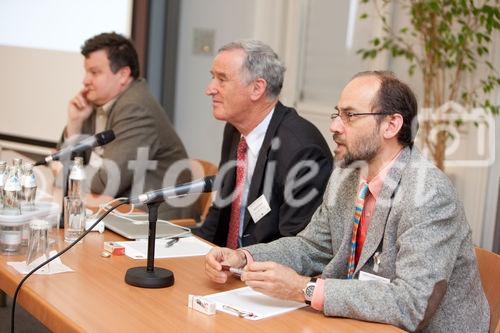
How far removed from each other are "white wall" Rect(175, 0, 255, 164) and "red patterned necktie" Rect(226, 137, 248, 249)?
2.17 meters

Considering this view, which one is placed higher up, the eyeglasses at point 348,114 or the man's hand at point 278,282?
the eyeglasses at point 348,114

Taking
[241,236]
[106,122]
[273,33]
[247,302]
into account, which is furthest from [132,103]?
[247,302]

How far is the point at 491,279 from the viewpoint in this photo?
214 centimetres

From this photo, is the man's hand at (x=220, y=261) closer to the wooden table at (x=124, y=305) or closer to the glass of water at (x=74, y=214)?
the wooden table at (x=124, y=305)

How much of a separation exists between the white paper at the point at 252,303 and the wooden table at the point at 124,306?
29mm

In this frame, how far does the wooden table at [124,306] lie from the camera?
170cm

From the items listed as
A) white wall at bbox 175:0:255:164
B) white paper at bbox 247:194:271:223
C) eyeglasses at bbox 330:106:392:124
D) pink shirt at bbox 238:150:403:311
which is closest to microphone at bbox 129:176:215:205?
pink shirt at bbox 238:150:403:311

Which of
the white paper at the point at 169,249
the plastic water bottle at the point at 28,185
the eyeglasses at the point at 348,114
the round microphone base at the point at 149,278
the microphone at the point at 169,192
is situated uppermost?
the eyeglasses at the point at 348,114

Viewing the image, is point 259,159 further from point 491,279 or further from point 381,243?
point 491,279

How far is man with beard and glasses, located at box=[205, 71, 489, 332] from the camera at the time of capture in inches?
71.3

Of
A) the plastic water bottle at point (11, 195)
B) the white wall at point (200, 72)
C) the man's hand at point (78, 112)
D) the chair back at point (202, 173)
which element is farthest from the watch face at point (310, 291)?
the white wall at point (200, 72)

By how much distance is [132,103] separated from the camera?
11.8ft

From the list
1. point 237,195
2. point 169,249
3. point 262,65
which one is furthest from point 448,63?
point 169,249

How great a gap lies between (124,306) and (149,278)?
0.60 feet
